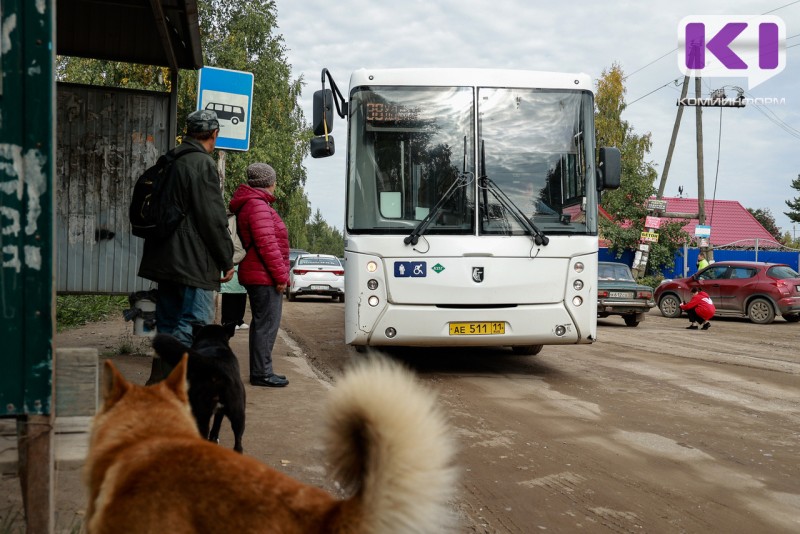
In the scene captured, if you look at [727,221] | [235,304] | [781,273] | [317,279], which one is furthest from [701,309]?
[727,221]

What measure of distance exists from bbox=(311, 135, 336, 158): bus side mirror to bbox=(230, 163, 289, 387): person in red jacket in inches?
59.7

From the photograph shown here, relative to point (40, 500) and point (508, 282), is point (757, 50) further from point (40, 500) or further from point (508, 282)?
point (40, 500)

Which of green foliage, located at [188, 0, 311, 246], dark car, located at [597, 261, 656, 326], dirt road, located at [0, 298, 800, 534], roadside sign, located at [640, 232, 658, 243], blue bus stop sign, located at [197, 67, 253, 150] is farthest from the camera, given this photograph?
green foliage, located at [188, 0, 311, 246]

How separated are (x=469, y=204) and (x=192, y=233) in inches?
169

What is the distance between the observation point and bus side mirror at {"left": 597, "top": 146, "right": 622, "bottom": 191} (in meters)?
9.44

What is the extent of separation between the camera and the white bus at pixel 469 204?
9008 mm

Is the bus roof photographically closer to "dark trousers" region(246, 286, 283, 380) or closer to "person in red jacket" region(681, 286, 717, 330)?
"dark trousers" region(246, 286, 283, 380)

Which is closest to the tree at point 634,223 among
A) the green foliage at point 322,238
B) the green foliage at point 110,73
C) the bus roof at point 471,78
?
the green foliage at point 110,73

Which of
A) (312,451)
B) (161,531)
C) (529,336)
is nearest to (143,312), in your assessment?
(312,451)

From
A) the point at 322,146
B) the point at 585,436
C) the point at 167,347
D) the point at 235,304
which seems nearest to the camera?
the point at 167,347

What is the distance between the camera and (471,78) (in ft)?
31.4

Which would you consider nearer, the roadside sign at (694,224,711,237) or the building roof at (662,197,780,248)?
the roadside sign at (694,224,711,237)

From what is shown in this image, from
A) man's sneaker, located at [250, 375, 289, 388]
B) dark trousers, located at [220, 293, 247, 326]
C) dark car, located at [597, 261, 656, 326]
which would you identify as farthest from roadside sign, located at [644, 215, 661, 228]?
man's sneaker, located at [250, 375, 289, 388]

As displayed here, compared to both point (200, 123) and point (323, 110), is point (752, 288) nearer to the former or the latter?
point (323, 110)
